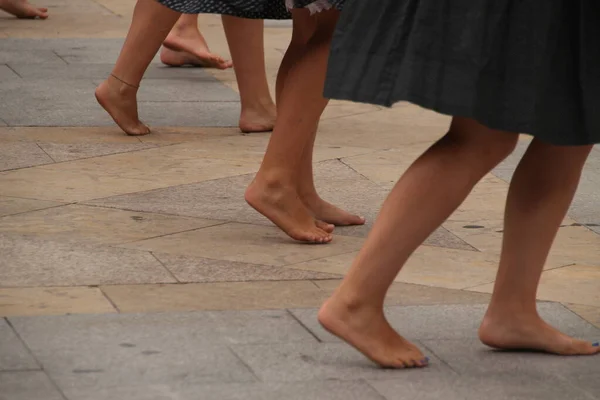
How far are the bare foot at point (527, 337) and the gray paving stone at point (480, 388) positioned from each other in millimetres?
167

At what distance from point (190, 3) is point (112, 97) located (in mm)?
1076

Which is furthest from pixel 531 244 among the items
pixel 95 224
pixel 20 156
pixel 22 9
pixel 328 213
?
pixel 22 9

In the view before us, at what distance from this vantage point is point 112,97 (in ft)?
19.9

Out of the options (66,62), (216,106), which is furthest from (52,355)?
(66,62)

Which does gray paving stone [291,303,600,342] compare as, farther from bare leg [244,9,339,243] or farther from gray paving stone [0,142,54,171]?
gray paving stone [0,142,54,171]

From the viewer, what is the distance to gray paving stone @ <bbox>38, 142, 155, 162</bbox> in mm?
5734

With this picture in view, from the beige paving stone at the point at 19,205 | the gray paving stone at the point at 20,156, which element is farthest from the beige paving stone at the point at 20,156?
the beige paving stone at the point at 19,205

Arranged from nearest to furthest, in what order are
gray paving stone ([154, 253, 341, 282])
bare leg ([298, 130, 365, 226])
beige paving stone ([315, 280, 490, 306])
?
beige paving stone ([315, 280, 490, 306]), gray paving stone ([154, 253, 341, 282]), bare leg ([298, 130, 365, 226])

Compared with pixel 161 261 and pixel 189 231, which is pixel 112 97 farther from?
pixel 161 261

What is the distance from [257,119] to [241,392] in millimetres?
3382

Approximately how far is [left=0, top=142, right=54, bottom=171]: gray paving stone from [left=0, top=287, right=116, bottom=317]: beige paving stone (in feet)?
5.47

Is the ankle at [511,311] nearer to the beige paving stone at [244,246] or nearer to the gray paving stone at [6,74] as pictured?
the beige paving stone at [244,246]

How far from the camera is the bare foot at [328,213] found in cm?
477

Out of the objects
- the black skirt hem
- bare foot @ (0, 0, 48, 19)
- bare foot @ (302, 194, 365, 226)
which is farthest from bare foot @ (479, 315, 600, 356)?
bare foot @ (0, 0, 48, 19)
